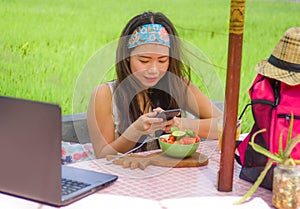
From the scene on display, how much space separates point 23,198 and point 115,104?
3.26 ft

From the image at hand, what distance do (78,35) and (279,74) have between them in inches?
158

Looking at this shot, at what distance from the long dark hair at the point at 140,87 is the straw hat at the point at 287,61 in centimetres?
73

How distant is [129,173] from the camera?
5.33 feet

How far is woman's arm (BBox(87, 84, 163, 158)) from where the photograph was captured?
204 centimetres

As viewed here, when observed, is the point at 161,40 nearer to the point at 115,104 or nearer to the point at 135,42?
the point at 135,42

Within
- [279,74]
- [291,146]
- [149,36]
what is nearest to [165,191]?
[291,146]

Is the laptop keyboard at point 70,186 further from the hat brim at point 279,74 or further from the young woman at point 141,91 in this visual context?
the hat brim at point 279,74

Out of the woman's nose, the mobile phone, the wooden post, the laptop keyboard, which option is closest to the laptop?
the laptop keyboard

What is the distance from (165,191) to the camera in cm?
149

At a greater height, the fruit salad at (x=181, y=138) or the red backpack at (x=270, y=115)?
the red backpack at (x=270, y=115)

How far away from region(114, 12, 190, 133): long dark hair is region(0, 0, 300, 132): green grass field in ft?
7.13

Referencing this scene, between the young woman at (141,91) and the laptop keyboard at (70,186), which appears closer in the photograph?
the laptop keyboard at (70,186)

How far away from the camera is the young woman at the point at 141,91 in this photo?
2.12m

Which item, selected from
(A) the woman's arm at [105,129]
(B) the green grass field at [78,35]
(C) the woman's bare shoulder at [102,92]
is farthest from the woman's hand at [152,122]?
(B) the green grass field at [78,35]
